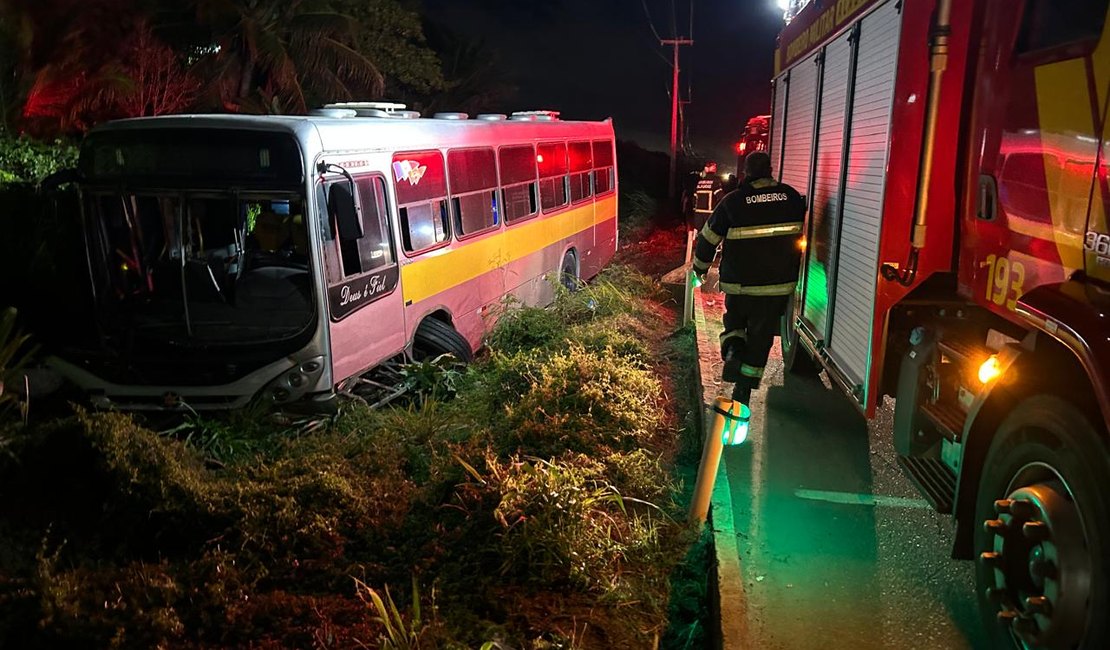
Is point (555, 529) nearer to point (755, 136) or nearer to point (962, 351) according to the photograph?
point (962, 351)

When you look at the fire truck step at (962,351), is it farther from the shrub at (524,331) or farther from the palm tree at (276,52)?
the palm tree at (276,52)

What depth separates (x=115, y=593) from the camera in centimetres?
332

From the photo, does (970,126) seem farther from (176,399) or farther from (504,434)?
(176,399)

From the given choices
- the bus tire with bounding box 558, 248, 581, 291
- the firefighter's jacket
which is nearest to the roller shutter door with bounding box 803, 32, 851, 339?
the firefighter's jacket

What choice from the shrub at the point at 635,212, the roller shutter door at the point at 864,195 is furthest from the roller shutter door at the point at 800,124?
the shrub at the point at 635,212

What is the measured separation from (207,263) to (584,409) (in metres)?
2.93

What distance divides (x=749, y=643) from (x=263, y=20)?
1634 cm

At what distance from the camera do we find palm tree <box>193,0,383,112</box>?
15906 millimetres

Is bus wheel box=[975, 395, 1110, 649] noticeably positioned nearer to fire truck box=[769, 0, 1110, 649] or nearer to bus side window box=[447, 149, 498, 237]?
fire truck box=[769, 0, 1110, 649]

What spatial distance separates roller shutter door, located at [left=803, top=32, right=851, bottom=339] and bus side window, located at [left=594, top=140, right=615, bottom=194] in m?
8.02

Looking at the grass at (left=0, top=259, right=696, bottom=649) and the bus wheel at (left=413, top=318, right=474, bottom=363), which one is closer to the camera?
the grass at (left=0, top=259, right=696, bottom=649)

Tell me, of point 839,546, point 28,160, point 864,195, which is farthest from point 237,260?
point 28,160

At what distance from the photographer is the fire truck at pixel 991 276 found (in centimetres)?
248

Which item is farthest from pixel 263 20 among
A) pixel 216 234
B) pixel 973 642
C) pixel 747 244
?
pixel 973 642
